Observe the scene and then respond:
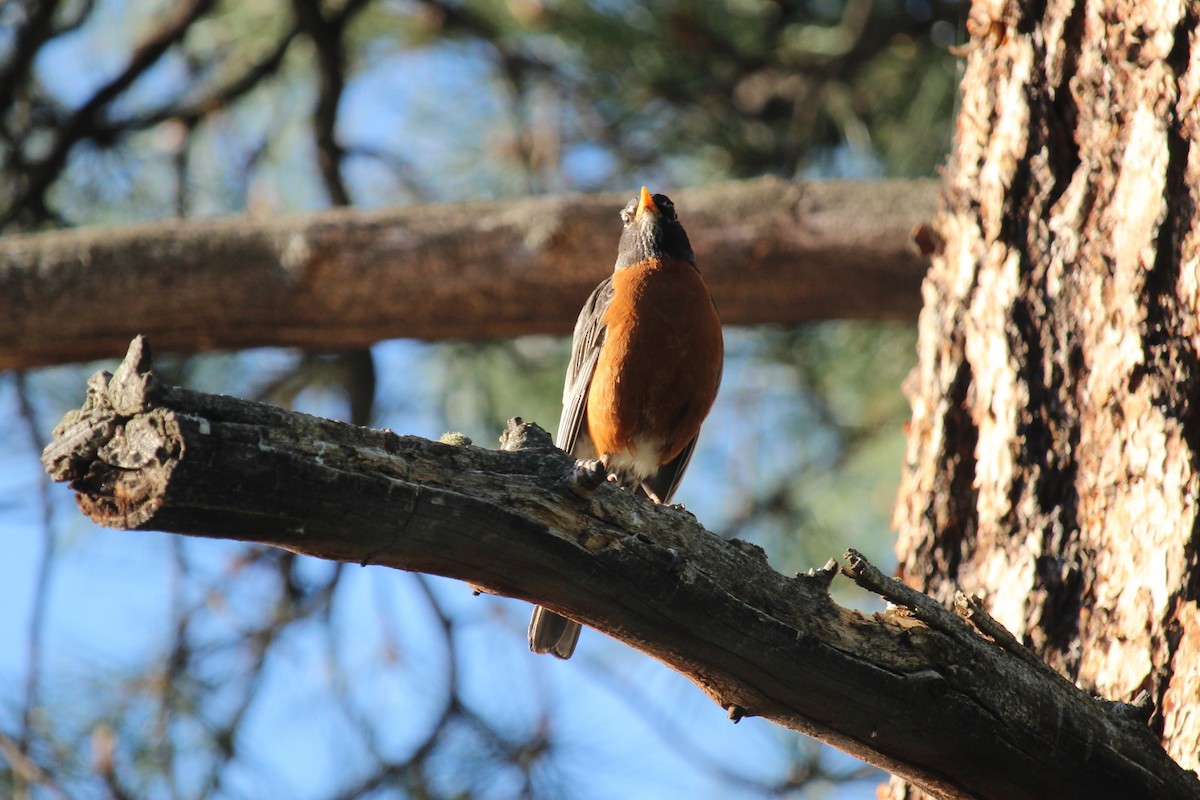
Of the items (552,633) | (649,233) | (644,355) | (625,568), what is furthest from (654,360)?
(625,568)

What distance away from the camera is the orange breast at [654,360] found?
14.1ft

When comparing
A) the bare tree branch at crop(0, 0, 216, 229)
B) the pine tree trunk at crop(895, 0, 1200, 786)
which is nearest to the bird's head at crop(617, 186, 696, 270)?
the pine tree trunk at crop(895, 0, 1200, 786)

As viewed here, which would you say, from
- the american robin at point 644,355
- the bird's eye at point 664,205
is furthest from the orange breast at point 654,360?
the bird's eye at point 664,205

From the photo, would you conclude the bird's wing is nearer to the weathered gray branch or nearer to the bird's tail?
the bird's tail

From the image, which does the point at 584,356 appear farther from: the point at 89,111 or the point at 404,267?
the point at 89,111

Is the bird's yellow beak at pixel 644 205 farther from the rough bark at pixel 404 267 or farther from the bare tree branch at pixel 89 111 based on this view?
the bare tree branch at pixel 89 111

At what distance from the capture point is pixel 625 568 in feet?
6.83

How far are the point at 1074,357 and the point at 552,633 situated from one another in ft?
5.51

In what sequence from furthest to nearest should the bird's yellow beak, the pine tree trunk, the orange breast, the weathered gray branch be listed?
the bird's yellow beak, the orange breast, the pine tree trunk, the weathered gray branch

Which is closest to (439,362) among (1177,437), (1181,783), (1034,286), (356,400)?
(356,400)

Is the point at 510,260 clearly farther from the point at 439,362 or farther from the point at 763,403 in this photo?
the point at 763,403

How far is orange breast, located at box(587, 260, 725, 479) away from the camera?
4.29 metres

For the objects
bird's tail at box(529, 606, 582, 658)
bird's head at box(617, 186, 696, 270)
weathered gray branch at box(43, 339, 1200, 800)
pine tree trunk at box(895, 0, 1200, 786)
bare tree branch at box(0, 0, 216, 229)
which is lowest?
weathered gray branch at box(43, 339, 1200, 800)

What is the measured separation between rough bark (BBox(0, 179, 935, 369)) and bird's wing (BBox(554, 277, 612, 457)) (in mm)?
224
